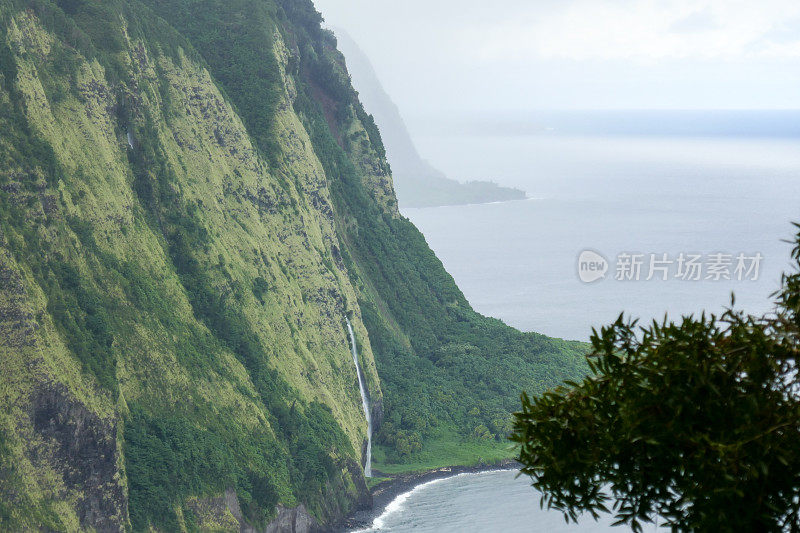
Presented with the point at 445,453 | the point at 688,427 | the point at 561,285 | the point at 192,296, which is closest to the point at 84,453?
the point at 192,296

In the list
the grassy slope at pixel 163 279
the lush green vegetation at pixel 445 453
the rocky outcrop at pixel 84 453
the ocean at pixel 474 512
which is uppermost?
the grassy slope at pixel 163 279

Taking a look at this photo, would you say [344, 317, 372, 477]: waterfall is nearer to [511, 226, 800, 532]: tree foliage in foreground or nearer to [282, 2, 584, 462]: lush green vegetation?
[282, 2, 584, 462]: lush green vegetation

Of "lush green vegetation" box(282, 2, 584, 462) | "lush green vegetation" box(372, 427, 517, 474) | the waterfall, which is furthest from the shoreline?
the waterfall

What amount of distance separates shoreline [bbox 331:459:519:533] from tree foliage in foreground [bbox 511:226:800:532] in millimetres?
45133

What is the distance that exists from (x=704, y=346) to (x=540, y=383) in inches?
2741

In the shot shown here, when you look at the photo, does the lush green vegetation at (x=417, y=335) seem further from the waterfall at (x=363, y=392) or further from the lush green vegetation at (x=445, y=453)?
the waterfall at (x=363, y=392)

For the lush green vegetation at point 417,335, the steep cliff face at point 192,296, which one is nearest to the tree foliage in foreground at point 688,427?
the steep cliff face at point 192,296

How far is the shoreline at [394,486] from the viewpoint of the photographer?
5641cm

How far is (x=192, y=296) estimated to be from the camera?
55.1 m

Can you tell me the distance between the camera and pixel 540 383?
7969cm

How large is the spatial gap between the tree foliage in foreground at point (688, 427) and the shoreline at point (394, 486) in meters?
45.1

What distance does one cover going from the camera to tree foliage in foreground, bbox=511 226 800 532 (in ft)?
34.3

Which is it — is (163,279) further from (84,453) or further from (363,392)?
(363,392)

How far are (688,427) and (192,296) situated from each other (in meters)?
46.6
